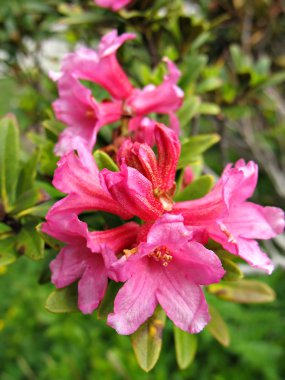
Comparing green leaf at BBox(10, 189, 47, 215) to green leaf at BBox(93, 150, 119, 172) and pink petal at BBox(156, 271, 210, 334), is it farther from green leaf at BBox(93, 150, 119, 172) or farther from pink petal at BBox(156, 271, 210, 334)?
pink petal at BBox(156, 271, 210, 334)

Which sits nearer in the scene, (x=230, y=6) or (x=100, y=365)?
(x=230, y=6)

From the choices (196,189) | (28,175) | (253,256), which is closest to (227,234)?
(253,256)

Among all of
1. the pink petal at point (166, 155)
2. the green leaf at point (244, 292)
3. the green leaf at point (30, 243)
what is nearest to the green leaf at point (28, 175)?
the green leaf at point (30, 243)

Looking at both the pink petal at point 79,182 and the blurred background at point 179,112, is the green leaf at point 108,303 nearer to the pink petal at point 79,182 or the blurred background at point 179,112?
the pink petal at point 79,182

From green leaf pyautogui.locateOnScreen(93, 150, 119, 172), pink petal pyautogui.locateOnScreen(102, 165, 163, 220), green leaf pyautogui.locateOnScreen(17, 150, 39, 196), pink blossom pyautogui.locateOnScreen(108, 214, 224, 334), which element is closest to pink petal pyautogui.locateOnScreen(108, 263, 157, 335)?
pink blossom pyautogui.locateOnScreen(108, 214, 224, 334)

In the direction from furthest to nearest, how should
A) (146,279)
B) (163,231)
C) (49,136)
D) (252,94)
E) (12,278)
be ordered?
(12,278)
(252,94)
(49,136)
(146,279)
(163,231)

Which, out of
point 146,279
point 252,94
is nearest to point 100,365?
point 252,94

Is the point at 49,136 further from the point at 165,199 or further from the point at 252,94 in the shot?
the point at 252,94
